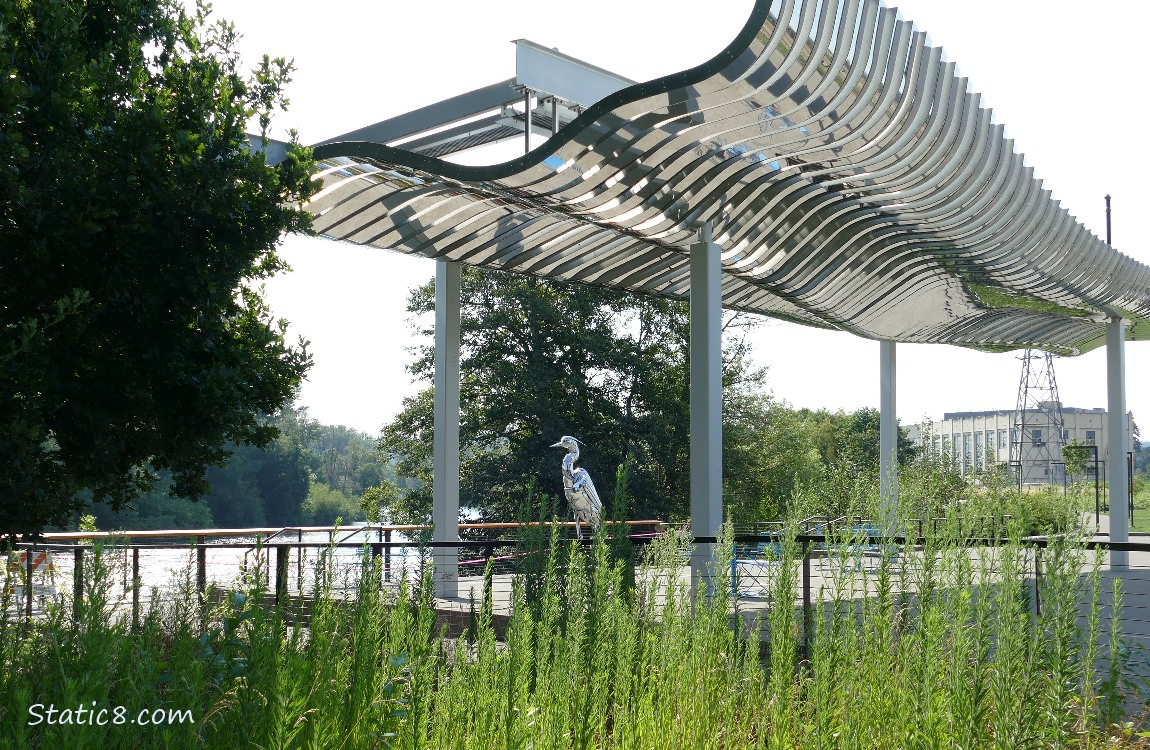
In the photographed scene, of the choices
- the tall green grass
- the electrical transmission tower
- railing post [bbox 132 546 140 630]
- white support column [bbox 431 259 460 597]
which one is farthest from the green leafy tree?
the tall green grass

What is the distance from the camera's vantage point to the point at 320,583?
4234mm

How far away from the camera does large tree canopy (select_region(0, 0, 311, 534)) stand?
5371mm

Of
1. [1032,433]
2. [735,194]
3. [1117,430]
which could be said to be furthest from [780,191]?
[1032,433]

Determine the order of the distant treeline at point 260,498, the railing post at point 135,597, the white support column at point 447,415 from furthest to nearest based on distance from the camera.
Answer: the distant treeline at point 260,498 → the white support column at point 447,415 → the railing post at point 135,597

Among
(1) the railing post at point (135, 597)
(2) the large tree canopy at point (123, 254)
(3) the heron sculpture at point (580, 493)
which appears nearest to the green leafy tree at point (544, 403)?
(3) the heron sculpture at point (580, 493)

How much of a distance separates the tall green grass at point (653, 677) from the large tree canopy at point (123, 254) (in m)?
2.07

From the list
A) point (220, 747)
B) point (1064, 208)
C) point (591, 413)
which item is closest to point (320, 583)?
point (220, 747)

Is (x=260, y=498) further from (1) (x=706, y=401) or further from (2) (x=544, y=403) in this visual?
(1) (x=706, y=401)

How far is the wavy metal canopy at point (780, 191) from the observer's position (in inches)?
263

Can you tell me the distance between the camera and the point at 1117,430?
50.1ft

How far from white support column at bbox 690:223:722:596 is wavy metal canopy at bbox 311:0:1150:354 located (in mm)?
622

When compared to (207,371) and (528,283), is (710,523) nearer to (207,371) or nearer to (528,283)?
(207,371)

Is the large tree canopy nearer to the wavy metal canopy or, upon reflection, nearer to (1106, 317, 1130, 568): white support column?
the wavy metal canopy

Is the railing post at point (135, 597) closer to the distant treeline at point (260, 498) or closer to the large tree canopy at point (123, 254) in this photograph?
the large tree canopy at point (123, 254)
